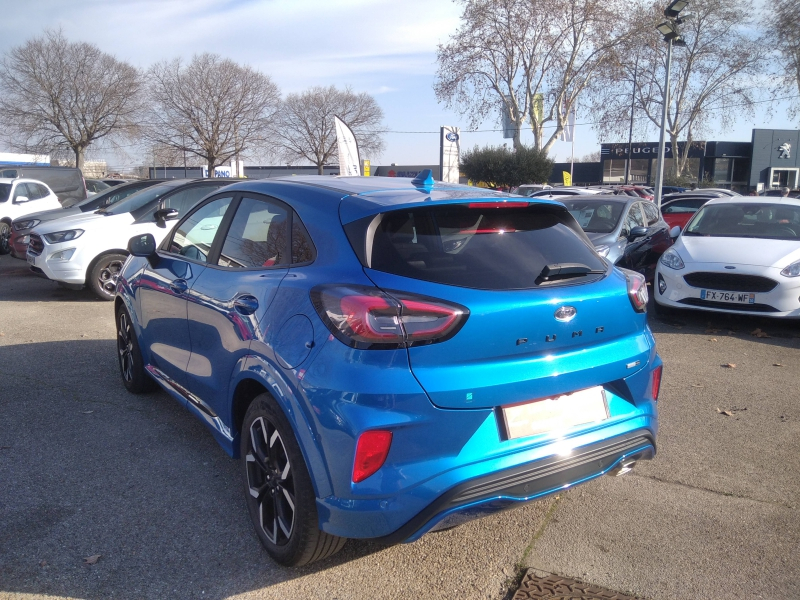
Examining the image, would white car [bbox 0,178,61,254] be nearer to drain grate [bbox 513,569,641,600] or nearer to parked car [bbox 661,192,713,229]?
drain grate [bbox 513,569,641,600]

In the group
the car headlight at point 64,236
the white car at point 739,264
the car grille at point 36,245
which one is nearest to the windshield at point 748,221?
the white car at point 739,264

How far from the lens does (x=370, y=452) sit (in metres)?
2.44

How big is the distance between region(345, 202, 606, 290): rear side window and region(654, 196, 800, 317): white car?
202 inches

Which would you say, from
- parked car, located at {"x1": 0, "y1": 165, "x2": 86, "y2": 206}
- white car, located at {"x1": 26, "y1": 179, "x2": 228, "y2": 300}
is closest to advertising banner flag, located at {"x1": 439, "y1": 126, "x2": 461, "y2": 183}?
parked car, located at {"x1": 0, "y1": 165, "x2": 86, "y2": 206}

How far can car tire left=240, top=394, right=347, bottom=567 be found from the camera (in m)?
2.67

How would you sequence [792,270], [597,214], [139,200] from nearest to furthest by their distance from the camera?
[792,270] → [139,200] → [597,214]

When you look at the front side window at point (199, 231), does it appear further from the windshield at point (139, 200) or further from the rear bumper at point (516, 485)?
→ the windshield at point (139, 200)

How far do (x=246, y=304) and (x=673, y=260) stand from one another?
6.37 metres

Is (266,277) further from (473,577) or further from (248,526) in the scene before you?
(473,577)

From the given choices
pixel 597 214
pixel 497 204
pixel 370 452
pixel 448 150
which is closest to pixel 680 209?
pixel 448 150

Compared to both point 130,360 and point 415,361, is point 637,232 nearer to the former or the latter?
point 130,360

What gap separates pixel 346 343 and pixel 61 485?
2263mm

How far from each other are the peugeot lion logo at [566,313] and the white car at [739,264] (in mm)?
5520

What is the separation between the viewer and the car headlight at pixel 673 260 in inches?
312
